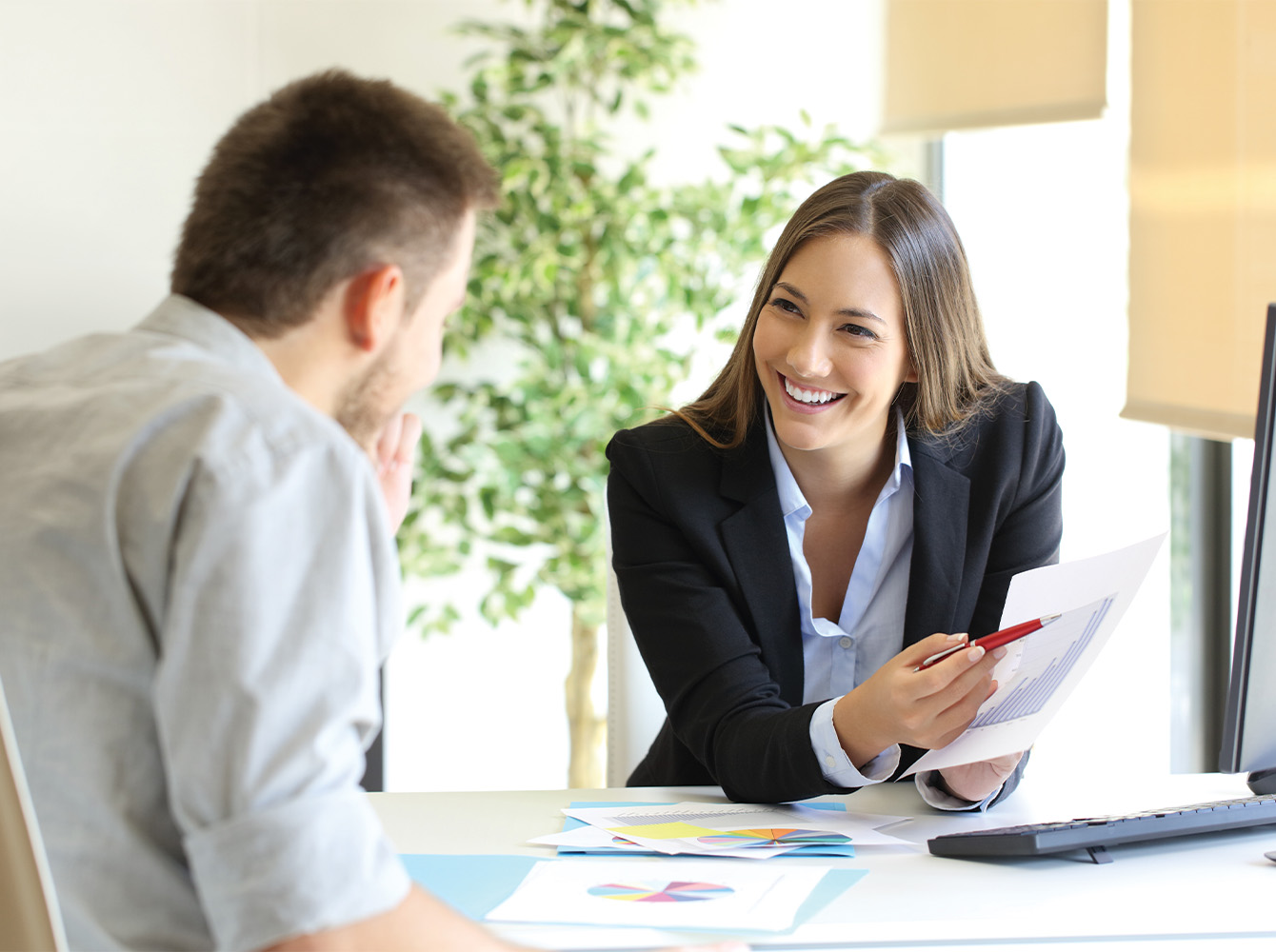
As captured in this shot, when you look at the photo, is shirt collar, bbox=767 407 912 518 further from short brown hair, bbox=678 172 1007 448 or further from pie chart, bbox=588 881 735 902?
pie chart, bbox=588 881 735 902

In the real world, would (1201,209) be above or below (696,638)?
above

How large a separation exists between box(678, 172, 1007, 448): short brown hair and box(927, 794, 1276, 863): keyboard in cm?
66

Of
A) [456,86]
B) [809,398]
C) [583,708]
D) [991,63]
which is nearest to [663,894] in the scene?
[809,398]

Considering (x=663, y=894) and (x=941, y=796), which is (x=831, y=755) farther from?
(x=663, y=894)

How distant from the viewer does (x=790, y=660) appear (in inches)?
62.9

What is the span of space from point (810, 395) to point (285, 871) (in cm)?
110

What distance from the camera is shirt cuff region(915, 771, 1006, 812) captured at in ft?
4.50

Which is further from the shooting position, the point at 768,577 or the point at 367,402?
the point at 768,577

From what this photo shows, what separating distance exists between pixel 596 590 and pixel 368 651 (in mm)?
2129

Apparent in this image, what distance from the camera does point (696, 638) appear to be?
1.52 m

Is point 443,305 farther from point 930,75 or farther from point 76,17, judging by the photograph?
point 930,75

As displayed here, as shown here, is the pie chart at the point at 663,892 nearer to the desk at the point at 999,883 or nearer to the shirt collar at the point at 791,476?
the desk at the point at 999,883

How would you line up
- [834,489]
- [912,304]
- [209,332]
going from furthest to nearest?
[834,489] → [912,304] → [209,332]

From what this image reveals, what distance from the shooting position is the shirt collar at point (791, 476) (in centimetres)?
167
